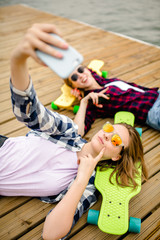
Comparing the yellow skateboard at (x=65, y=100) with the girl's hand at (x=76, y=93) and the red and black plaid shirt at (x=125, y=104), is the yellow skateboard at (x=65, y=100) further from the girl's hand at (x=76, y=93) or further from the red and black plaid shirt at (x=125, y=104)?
the red and black plaid shirt at (x=125, y=104)

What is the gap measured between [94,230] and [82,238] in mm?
100

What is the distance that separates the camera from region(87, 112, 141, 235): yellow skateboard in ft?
4.31

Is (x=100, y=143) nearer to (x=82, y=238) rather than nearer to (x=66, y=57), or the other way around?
(x=82, y=238)

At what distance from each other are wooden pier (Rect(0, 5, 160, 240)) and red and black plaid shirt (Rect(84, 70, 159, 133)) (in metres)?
0.11

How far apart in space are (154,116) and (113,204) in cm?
109

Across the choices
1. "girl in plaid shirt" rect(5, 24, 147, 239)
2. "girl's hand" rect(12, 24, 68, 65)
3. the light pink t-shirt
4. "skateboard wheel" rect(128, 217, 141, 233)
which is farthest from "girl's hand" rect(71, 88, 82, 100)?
"girl's hand" rect(12, 24, 68, 65)

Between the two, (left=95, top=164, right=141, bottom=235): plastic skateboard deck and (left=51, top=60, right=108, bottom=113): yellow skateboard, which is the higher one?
→ (left=51, top=60, right=108, bottom=113): yellow skateboard

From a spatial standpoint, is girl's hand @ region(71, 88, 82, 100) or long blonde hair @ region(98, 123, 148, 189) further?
girl's hand @ region(71, 88, 82, 100)

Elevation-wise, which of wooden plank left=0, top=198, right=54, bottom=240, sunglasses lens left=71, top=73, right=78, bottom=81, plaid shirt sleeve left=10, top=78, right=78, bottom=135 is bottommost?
wooden plank left=0, top=198, right=54, bottom=240

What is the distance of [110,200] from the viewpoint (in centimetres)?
145

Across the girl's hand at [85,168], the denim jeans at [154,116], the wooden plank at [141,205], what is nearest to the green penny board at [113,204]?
the wooden plank at [141,205]

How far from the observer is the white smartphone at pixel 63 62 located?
0.73 meters

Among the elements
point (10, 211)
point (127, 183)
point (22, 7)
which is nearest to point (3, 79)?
point (10, 211)

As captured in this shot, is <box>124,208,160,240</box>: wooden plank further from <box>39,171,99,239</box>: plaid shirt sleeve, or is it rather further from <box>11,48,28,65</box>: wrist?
<box>11,48,28,65</box>: wrist
